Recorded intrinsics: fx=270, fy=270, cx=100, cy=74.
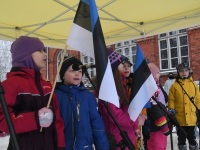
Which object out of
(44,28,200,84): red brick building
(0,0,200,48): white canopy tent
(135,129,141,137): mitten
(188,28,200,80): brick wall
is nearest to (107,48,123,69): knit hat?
(135,129,141,137): mitten

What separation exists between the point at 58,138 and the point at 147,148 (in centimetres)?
200

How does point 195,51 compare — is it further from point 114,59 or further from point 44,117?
point 44,117

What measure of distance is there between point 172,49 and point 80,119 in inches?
436

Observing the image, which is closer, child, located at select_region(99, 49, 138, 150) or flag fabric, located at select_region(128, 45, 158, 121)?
flag fabric, located at select_region(128, 45, 158, 121)

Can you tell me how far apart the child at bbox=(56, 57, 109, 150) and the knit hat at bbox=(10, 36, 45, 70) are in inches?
15.7

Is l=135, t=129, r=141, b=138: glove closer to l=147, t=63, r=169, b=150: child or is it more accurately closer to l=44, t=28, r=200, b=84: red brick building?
l=147, t=63, r=169, b=150: child

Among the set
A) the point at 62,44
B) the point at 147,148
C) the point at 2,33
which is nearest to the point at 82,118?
the point at 147,148

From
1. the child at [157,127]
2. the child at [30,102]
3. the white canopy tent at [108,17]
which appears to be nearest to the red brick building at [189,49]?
the white canopy tent at [108,17]

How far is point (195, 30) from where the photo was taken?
439 inches

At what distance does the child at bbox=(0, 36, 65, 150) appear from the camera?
70.6 inches

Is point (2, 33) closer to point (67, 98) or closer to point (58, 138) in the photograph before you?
point (67, 98)

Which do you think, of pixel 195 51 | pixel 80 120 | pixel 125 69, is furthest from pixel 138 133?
pixel 195 51

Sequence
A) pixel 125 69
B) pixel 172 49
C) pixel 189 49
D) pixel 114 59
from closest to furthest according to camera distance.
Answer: pixel 114 59
pixel 125 69
pixel 189 49
pixel 172 49

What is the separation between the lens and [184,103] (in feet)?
15.8
